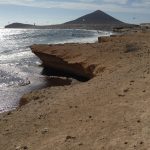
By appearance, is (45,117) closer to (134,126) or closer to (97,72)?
(134,126)

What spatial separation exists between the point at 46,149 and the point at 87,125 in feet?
5.07

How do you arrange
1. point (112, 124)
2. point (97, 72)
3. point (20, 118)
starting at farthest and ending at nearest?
point (97, 72) → point (20, 118) → point (112, 124)

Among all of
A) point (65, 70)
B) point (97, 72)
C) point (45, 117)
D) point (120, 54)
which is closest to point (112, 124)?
point (45, 117)

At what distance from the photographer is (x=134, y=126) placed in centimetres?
1030

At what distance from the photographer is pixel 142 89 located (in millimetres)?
13852

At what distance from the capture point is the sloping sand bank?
9.87 meters

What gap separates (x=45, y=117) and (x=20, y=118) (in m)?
0.94

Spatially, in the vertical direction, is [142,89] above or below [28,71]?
above

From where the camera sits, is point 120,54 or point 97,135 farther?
point 120,54

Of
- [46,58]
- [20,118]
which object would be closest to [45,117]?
[20,118]

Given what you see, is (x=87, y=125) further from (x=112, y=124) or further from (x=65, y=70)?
(x=65, y=70)

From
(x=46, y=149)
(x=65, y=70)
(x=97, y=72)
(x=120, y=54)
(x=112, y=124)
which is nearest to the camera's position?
(x=46, y=149)

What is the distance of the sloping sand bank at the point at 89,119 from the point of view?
9867 millimetres

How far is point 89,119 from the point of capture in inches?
456
